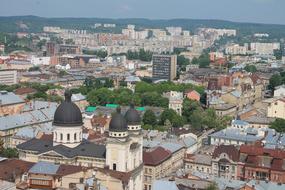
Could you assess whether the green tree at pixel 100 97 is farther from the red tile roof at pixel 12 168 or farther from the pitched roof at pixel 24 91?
the red tile roof at pixel 12 168

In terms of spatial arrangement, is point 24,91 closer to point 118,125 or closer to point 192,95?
point 192,95

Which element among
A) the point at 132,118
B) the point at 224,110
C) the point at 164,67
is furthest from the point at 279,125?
the point at 164,67

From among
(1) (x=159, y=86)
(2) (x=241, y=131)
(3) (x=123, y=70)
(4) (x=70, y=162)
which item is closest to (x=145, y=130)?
(2) (x=241, y=131)

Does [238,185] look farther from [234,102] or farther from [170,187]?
[234,102]

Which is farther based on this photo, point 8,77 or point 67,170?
point 8,77

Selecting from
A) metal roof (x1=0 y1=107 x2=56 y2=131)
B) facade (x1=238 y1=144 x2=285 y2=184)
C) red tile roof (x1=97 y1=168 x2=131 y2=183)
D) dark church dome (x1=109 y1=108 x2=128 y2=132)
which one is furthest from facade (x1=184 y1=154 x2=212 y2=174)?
metal roof (x1=0 y1=107 x2=56 y2=131)
